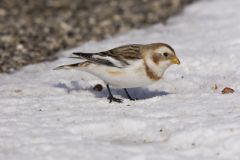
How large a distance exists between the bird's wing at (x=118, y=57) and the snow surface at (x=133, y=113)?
1.22 feet

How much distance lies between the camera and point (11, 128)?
5.09m

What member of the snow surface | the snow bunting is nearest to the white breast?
the snow bunting

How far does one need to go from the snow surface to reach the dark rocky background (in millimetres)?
654

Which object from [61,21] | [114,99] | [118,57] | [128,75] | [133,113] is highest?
[61,21]

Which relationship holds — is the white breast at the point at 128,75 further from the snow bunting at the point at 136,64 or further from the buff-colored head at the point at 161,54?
the buff-colored head at the point at 161,54

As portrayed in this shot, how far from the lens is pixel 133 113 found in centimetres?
545

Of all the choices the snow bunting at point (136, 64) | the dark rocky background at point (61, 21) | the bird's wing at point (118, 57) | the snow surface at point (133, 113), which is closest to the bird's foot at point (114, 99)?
the snow surface at point (133, 113)

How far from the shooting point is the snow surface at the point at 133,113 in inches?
182

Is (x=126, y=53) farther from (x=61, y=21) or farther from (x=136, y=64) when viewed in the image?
(x=61, y=21)

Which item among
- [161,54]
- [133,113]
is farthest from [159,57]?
[133,113]

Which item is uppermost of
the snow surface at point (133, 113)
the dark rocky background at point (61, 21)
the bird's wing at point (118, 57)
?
the dark rocky background at point (61, 21)

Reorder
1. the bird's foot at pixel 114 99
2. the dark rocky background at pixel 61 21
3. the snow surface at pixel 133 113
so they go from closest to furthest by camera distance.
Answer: the snow surface at pixel 133 113
the bird's foot at pixel 114 99
the dark rocky background at pixel 61 21

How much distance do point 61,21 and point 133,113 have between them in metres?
3.99

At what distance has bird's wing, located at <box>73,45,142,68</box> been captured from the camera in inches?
219
